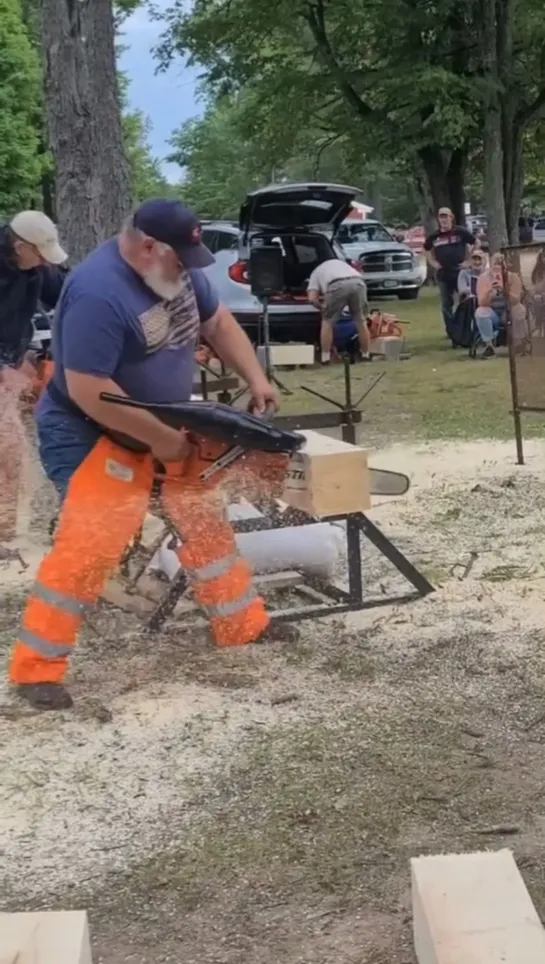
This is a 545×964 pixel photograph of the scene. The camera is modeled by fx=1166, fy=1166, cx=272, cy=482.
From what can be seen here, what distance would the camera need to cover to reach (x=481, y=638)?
415 cm

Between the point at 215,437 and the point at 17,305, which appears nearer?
the point at 215,437

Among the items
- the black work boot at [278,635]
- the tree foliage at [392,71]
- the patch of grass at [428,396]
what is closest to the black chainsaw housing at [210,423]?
the black work boot at [278,635]

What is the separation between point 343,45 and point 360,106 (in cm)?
119

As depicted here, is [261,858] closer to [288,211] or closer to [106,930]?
[106,930]

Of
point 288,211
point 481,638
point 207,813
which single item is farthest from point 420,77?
point 207,813

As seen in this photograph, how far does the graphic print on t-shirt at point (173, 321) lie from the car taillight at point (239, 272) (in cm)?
861

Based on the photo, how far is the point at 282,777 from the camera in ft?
10.5

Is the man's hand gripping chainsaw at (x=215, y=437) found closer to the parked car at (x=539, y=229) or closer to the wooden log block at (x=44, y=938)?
the wooden log block at (x=44, y=938)

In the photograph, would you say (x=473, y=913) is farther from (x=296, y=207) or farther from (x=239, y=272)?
(x=296, y=207)

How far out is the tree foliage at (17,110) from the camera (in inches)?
1222

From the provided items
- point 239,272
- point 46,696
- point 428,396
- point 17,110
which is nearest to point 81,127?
point 428,396

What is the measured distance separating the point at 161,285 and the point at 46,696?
137cm

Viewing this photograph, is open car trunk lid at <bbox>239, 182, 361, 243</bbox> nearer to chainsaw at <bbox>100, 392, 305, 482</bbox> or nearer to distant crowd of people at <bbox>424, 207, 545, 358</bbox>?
distant crowd of people at <bbox>424, 207, 545, 358</bbox>

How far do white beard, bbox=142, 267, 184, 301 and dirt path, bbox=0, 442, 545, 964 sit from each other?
1.27m
